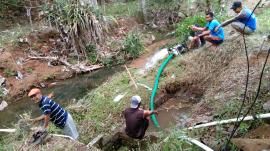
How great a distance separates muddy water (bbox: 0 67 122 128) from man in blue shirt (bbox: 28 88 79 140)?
9.16 feet

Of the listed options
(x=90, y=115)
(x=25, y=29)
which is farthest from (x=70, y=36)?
(x=90, y=115)

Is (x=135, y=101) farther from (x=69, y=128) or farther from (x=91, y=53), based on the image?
(x=91, y=53)

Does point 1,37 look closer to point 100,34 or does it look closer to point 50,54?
point 50,54

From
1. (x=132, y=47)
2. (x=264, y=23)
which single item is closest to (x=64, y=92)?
(x=132, y=47)

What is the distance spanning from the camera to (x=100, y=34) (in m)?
12.8

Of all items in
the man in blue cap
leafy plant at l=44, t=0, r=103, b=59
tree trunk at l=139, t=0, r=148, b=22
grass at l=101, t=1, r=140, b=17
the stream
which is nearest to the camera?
the stream

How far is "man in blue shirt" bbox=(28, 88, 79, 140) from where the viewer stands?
610 cm

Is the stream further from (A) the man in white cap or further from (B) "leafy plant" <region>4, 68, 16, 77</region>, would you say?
(B) "leafy plant" <region>4, 68, 16, 77</region>

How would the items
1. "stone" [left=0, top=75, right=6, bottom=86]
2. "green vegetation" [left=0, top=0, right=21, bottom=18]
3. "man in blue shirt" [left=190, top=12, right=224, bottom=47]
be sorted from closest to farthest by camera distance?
1. "man in blue shirt" [left=190, top=12, right=224, bottom=47]
2. "stone" [left=0, top=75, right=6, bottom=86]
3. "green vegetation" [left=0, top=0, right=21, bottom=18]

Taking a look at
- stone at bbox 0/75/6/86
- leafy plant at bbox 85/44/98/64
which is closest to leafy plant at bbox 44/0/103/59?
leafy plant at bbox 85/44/98/64

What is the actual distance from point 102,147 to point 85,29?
21.8ft

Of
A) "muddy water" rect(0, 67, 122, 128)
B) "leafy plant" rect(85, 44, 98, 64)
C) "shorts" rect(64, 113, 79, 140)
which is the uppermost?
"shorts" rect(64, 113, 79, 140)

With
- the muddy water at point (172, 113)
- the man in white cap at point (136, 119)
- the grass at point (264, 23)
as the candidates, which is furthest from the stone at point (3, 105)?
the grass at point (264, 23)

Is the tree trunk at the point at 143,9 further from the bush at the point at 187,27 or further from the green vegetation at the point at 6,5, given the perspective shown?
the green vegetation at the point at 6,5
